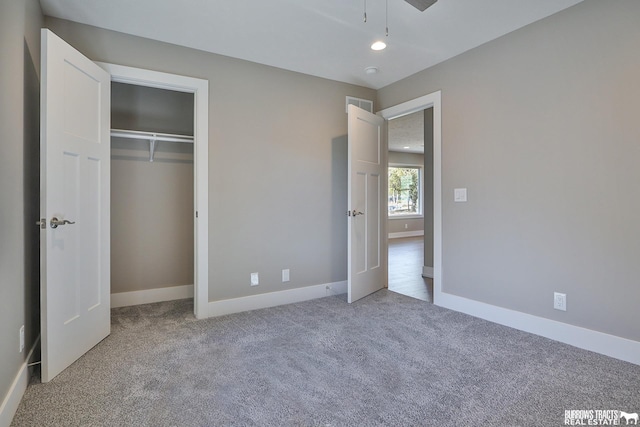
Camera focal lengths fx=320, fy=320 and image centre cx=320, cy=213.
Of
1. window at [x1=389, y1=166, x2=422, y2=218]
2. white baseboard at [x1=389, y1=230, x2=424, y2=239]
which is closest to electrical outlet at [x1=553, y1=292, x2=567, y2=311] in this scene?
white baseboard at [x1=389, y1=230, x2=424, y2=239]

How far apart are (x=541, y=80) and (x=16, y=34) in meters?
3.41

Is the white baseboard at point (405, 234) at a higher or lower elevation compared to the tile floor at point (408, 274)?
higher

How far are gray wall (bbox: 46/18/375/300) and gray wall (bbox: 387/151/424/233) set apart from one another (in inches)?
231

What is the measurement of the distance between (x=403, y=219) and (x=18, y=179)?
8.98m

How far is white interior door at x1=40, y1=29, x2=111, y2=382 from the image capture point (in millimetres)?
1872

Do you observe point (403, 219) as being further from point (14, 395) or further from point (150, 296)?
point (14, 395)

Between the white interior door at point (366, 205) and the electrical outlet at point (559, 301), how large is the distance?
66.4 inches

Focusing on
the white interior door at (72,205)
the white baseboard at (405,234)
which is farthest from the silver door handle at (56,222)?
the white baseboard at (405,234)

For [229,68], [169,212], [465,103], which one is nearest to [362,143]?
[465,103]

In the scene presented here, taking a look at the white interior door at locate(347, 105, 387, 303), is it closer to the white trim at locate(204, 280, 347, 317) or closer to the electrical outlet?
the white trim at locate(204, 280, 347, 317)

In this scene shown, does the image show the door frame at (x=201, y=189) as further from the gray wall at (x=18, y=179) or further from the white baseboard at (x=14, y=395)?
the white baseboard at (x=14, y=395)

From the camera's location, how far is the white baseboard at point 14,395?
4.72 ft

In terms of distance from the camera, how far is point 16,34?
1.72m

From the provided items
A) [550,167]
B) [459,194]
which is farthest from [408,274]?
[550,167]
